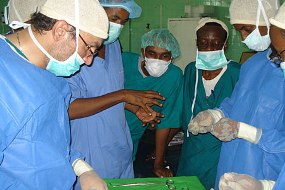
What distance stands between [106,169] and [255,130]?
2.69ft

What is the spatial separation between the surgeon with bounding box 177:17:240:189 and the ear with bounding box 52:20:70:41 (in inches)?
40.9

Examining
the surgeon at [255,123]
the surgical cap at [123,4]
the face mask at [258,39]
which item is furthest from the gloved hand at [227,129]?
the surgical cap at [123,4]

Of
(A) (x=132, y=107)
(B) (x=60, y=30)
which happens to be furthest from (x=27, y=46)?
(A) (x=132, y=107)

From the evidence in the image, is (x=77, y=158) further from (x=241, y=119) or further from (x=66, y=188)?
(x=241, y=119)

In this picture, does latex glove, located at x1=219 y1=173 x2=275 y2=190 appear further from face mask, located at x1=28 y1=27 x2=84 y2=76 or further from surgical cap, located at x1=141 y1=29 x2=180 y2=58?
surgical cap, located at x1=141 y1=29 x2=180 y2=58

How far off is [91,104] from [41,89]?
16.2 inches

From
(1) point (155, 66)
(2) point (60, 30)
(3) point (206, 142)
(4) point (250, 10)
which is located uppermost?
(4) point (250, 10)

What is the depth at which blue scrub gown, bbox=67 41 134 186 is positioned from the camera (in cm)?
155

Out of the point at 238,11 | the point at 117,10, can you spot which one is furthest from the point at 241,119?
the point at 117,10

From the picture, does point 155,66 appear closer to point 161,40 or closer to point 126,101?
point 161,40

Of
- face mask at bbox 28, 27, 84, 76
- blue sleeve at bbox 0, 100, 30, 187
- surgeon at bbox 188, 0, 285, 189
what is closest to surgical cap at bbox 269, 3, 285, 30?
surgeon at bbox 188, 0, 285, 189

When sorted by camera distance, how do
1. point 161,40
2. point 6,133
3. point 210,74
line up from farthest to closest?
point 161,40, point 210,74, point 6,133

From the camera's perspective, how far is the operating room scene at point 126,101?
3.28ft

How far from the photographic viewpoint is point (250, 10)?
58.6 inches
